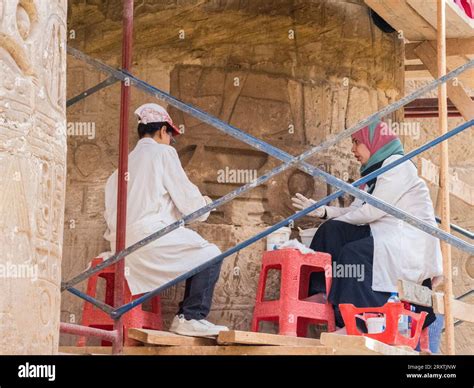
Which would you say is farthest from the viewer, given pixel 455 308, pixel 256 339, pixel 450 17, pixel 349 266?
pixel 450 17

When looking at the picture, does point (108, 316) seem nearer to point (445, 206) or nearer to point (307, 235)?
point (307, 235)

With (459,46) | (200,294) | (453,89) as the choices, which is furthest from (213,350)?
(459,46)

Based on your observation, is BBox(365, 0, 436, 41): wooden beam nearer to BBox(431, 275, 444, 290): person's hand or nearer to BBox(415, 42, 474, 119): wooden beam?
BBox(415, 42, 474, 119): wooden beam

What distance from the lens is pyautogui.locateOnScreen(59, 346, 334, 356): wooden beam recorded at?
8.18 metres

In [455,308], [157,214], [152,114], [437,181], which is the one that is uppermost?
[152,114]

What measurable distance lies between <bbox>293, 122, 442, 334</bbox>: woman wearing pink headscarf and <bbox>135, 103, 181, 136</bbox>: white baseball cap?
3.34 ft

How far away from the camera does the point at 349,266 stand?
931cm

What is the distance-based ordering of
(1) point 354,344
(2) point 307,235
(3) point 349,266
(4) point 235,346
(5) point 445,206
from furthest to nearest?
1. (2) point 307,235
2. (3) point 349,266
3. (5) point 445,206
4. (4) point 235,346
5. (1) point 354,344

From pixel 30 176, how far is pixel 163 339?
89.3 inches

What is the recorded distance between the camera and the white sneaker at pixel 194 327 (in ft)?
28.6

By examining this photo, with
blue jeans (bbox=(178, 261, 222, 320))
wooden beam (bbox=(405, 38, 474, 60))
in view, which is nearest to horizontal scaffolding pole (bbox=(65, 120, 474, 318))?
blue jeans (bbox=(178, 261, 222, 320))

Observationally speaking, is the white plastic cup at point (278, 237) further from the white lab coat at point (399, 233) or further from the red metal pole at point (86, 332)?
the red metal pole at point (86, 332)

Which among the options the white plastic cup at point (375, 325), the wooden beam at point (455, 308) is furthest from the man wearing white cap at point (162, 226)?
the wooden beam at point (455, 308)

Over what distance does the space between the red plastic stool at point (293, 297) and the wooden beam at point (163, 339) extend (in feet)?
2.11
